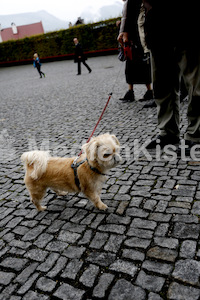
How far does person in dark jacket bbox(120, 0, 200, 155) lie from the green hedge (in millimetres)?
25021

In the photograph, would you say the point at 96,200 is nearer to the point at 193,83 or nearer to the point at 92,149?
the point at 92,149

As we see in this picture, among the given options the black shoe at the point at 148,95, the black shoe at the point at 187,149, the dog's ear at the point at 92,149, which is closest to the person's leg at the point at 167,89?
the black shoe at the point at 187,149

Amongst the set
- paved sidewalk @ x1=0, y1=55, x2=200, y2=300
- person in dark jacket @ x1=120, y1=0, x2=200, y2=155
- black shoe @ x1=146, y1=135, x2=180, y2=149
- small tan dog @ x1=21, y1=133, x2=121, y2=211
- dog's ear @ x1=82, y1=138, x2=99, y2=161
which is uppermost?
person in dark jacket @ x1=120, y1=0, x2=200, y2=155

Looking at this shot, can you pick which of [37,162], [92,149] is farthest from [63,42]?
[92,149]

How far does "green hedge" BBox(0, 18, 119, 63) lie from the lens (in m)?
27.3

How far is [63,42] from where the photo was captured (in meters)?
30.4

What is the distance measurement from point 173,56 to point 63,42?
29895 mm

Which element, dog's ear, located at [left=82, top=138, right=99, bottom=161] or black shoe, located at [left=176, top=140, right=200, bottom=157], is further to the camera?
black shoe, located at [left=176, top=140, right=200, bottom=157]

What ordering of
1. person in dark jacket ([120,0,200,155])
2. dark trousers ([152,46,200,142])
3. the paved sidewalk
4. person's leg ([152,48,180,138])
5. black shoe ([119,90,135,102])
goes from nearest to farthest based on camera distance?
the paved sidewalk < person in dark jacket ([120,0,200,155]) < dark trousers ([152,46,200,142]) < person's leg ([152,48,180,138]) < black shoe ([119,90,135,102])

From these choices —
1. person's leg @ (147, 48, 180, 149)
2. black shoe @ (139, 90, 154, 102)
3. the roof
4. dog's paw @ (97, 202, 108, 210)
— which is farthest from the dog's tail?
the roof

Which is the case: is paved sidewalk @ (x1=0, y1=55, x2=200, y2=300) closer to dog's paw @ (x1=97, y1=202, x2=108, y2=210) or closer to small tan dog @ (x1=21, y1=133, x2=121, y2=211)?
dog's paw @ (x1=97, y1=202, x2=108, y2=210)

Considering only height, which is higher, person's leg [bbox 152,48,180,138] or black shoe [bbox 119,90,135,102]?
person's leg [bbox 152,48,180,138]

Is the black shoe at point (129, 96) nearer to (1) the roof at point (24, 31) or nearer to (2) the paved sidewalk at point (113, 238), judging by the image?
(2) the paved sidewalk at point (113, 238)

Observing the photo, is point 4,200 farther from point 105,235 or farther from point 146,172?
point 146,172
